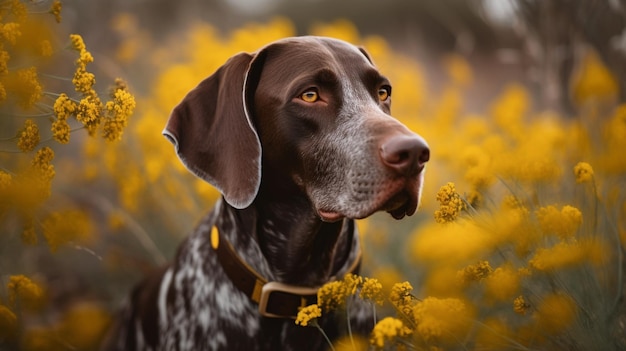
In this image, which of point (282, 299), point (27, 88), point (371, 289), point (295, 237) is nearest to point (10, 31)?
point (27, 88)

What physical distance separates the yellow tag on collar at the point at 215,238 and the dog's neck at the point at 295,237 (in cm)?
18

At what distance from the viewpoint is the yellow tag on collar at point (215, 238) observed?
2.68 meters

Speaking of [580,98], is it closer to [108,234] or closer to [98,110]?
[98,110]

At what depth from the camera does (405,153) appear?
2115mm

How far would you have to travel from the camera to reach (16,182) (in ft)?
7.72

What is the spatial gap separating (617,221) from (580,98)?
182 centimetres

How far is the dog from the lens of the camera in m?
2.39

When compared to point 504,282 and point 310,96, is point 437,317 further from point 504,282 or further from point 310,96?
point 310,96

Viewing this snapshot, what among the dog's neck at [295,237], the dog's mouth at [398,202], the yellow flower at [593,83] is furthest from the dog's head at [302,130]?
the yellow flower at [593,83]

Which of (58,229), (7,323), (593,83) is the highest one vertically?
(593,83)

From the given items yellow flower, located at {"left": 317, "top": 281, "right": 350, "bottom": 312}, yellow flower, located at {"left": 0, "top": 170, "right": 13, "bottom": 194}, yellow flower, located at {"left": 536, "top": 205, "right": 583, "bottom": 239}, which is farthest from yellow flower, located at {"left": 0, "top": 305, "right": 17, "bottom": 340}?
yellow flower, located at {"left": 536, "top": 205, "right": 583, "bottom": 239}

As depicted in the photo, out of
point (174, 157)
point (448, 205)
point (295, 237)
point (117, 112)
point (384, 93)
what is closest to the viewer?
point (448, 205)

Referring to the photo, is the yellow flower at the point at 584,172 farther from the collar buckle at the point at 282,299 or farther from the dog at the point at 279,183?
the collar buckle at the point at 282,299

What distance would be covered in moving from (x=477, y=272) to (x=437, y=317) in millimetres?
239
